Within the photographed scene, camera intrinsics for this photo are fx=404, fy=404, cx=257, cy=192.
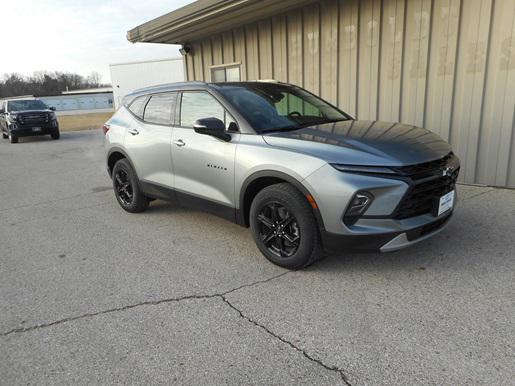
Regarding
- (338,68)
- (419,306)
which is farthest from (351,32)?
(419,306)

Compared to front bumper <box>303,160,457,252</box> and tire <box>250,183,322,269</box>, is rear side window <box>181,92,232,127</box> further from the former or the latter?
front bumper <box>303,160,457,252</box>

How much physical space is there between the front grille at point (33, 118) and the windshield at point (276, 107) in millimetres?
14828

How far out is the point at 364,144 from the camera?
3.28 metres

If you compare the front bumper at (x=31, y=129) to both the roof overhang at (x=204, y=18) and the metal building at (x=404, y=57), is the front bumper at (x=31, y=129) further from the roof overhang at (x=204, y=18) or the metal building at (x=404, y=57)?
the metal building at (x=404, y=57)

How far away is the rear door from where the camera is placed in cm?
470

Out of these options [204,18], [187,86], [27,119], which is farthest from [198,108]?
[27,119]

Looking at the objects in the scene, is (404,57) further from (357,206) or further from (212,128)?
(357,206)

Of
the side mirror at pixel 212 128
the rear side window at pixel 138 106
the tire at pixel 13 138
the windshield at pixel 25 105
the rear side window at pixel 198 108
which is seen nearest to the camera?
the side mirror at pixel 212 128

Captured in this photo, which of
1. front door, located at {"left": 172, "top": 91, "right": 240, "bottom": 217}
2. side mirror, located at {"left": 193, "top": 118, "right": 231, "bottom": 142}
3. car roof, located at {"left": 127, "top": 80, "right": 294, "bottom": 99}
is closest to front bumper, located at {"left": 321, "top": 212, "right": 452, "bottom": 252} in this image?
front door, located at {"left": 172, "top": 91, "right": 240, "bottom": 217}

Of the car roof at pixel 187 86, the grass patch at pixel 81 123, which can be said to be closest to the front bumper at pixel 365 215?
the car roof at pixel 187 86

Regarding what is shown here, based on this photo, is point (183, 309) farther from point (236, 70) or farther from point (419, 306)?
point (236, 70)

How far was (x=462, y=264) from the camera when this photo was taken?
3.58m

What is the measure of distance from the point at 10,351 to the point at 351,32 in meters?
6.67

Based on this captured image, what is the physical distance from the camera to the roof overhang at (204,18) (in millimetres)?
7332
